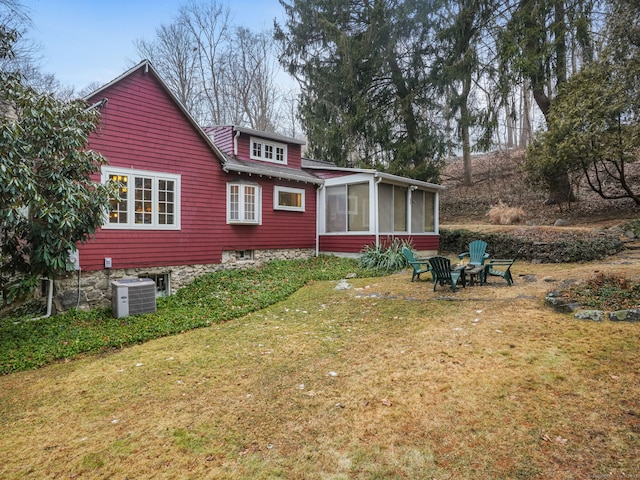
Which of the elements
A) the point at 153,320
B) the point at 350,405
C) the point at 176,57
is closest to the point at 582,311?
the point at 350,405

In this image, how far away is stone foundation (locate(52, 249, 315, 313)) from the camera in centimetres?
737

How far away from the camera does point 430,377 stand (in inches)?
142

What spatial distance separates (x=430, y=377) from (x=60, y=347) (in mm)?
5494

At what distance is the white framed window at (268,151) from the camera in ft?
39.3

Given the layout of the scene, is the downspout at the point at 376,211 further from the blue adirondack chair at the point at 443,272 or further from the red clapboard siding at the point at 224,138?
the red clapboard siding at the point at 224,138

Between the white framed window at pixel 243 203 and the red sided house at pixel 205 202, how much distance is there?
0.03 m

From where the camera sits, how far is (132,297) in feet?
23.6

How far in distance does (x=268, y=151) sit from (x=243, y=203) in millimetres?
2851

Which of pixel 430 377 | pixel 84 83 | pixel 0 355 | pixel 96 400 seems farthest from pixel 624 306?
pixel 84 83

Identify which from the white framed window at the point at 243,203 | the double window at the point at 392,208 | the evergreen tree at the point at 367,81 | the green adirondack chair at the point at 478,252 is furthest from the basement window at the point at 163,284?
the evergreen tree at the point at 367,81

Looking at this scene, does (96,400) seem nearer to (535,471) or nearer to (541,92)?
(535,471)

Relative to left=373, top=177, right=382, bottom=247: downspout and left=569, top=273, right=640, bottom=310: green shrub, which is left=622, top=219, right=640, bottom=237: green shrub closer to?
left=569, top=273, right=640, bottom=310: green shrub

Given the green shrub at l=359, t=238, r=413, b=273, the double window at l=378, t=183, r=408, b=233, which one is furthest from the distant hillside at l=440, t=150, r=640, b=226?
the green shrub at l=359, t=238, r=413, b=273

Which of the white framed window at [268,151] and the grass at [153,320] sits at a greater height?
the white framed window at [268,151]
